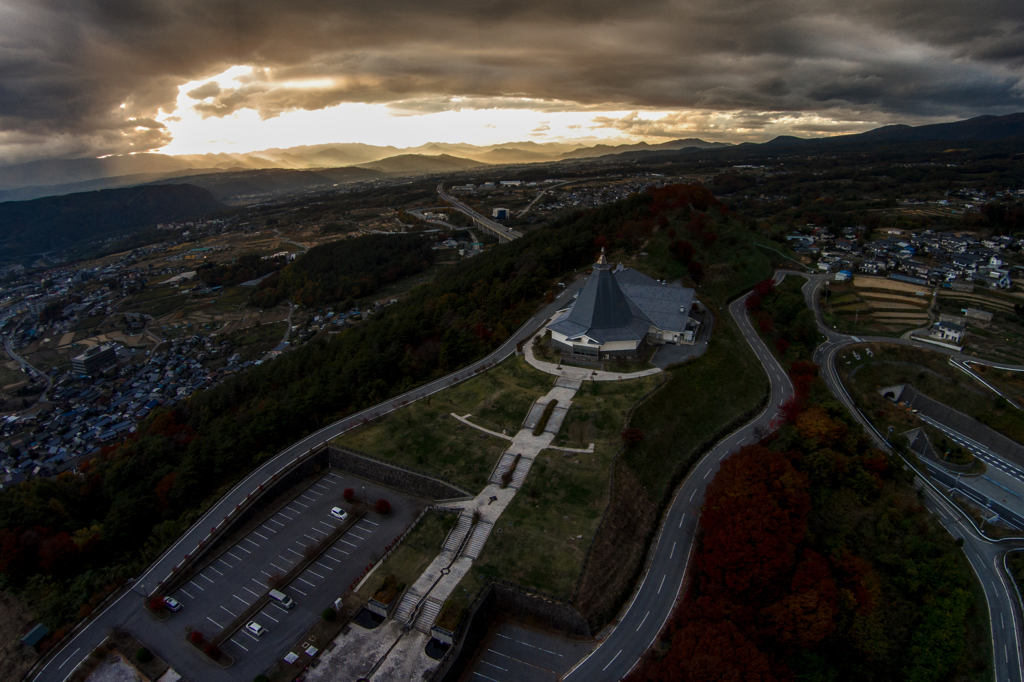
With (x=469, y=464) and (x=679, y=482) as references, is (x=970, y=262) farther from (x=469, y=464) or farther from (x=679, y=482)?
(x=469, y=464)

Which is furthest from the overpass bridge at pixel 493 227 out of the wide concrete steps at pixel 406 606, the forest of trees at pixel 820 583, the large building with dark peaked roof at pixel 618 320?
the wide concrete steps at pixel 406 606

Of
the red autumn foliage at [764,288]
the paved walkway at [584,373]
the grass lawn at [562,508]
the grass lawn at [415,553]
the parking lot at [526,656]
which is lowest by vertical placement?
the parking lot at [526,656]

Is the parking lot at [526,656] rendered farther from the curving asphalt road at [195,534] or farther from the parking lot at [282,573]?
the curving asphalt road at [195,534]

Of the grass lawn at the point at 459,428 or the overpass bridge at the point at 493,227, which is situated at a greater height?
the overpass bridge at the point at 493,227

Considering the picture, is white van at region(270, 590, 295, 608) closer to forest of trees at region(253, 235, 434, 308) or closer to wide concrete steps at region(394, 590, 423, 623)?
wide concrete steps at region(394, 590, 423, 623)

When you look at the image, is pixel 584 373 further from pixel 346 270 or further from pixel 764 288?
pixel 346 270

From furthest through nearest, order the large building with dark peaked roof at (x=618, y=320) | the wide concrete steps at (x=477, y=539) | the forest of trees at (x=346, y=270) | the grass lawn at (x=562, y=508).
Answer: the forest of trees at (x=346, y=270) < the large building with dark peaked roof at (x=618, y=320) < the wide concrete steps at (x=477, y=539) < the grass lawn at (x=562, y=508)

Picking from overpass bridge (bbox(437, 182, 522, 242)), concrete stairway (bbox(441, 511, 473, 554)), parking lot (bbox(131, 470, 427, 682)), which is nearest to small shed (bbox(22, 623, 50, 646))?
parking lot (bbox(131, 470, 427, 682))
